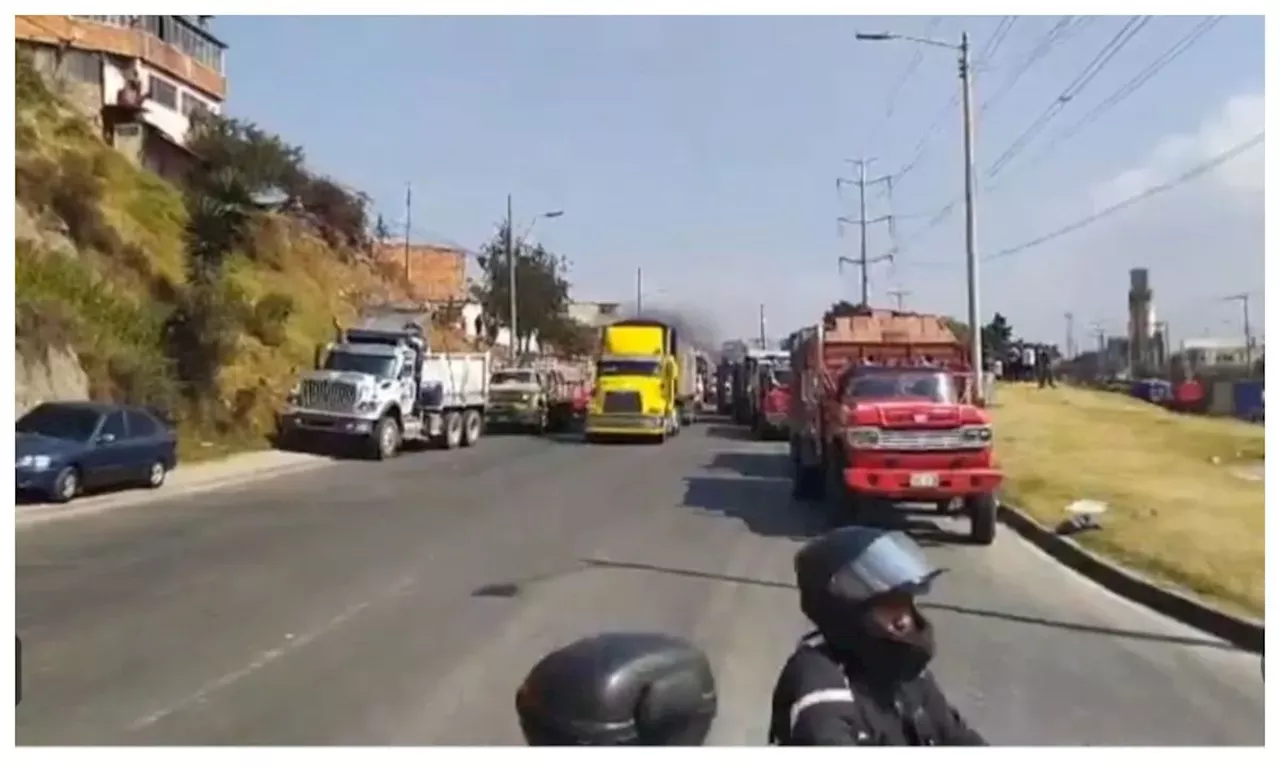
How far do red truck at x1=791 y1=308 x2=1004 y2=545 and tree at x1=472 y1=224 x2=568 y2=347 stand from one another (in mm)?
2120

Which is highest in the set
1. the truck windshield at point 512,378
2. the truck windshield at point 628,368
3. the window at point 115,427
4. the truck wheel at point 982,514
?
the truck windshield at point 628,368

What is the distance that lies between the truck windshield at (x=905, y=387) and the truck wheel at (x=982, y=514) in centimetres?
97

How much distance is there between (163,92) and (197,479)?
2191 cm

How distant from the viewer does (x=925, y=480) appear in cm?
1050

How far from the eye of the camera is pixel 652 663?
3.51 meters

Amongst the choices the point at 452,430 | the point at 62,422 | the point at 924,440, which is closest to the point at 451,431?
the point at 452,430

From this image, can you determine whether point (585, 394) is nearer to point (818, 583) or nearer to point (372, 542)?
point (372, 542)

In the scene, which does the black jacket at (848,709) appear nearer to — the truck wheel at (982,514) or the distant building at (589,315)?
the truck wheel at (982,514)

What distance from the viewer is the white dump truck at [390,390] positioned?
1861cm

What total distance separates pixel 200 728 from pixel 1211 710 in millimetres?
3569

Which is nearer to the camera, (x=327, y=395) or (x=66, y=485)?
(x=66, y=485)

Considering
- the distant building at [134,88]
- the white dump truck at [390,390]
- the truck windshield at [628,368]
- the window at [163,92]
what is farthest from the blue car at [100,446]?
the window at [163,92]

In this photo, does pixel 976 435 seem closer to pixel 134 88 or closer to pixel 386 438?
pixel 386 438

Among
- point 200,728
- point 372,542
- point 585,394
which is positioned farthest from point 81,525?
point 585,394
